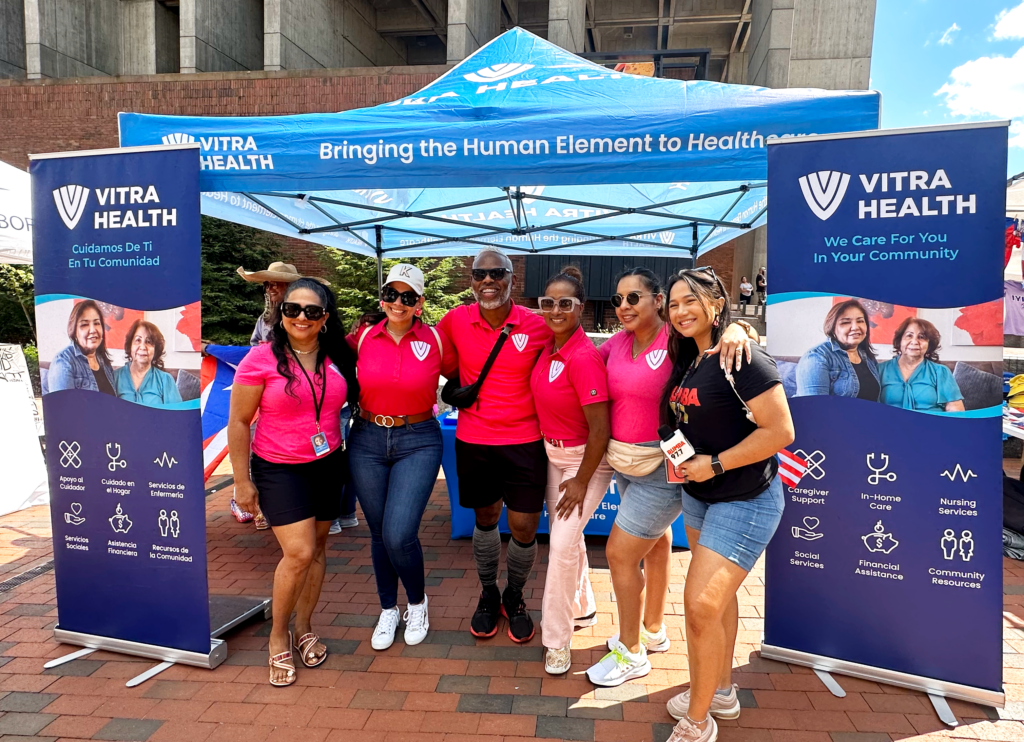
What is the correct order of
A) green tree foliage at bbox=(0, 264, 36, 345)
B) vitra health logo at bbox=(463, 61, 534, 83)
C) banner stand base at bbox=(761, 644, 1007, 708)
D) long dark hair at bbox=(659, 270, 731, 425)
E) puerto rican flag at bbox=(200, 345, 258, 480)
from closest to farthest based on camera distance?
long dark hair at bbox=(659, 270, 731, 425)
banner stand base at bbox=(761, 644, 1007, 708)
vitra health logo at bbox=(463, 61, 534, 83)
puerto rican flag at bbox=(200, 345, 258, 480)
green tree foliage at bbox=(0, 264, 36, 345)

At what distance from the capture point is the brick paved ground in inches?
101

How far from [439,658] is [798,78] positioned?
18.4 metres

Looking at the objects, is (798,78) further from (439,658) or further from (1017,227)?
(439,658)

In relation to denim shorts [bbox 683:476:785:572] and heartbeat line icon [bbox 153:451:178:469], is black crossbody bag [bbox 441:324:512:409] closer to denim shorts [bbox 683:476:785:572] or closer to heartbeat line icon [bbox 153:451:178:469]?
denim shorts [bbox 683:476:785:572]

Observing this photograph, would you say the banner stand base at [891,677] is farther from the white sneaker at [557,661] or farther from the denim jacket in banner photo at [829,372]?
the denim jacket in banner photo at [829,372]

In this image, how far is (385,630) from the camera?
128 inches

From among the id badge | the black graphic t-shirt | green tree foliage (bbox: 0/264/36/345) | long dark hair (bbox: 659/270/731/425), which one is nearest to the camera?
the black graphic t-shirt

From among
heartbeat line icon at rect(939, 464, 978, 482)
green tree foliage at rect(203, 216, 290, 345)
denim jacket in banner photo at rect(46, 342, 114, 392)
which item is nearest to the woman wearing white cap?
denim jacket in banner photo at rect(46, 342, 114, 392)

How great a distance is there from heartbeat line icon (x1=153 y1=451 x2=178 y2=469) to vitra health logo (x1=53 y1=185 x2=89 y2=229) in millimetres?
1231

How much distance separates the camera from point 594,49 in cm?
2564

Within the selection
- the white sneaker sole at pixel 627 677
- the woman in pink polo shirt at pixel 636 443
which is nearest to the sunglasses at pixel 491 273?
the woman in pink polo shirt at pixel 636 443

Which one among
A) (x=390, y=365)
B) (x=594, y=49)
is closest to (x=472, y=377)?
(x=390, y=365)

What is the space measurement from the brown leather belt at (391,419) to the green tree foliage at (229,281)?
42.3 ft

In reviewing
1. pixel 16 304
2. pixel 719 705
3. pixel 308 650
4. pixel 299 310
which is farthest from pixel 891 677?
pixel 16 304
